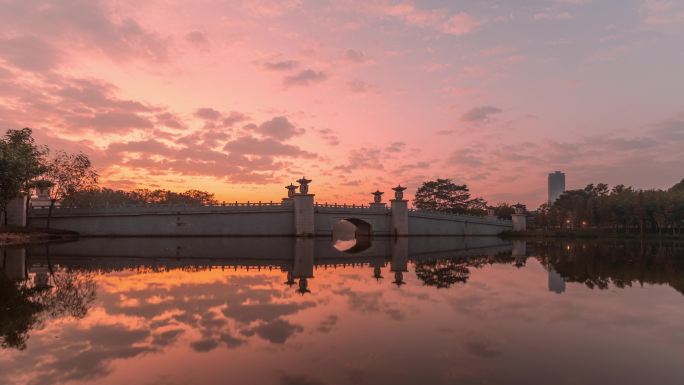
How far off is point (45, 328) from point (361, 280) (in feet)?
32.3

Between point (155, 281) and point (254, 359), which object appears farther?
point (155, 281)

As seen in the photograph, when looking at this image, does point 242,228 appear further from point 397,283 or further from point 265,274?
point 397,283

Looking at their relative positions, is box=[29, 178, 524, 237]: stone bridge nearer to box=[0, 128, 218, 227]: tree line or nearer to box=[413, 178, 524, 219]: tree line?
box=[0, 128, 218, 227]: tree line

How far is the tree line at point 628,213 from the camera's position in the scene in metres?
60.8

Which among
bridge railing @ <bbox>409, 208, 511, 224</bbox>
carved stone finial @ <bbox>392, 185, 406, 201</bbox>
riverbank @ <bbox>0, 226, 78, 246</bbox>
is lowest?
riverbank @ <bbox>0, 226, 78, 246</bbox>

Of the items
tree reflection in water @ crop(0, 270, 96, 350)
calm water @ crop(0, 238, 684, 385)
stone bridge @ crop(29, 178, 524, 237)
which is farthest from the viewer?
stone bridge @ crop(29, 178, 524, 237)

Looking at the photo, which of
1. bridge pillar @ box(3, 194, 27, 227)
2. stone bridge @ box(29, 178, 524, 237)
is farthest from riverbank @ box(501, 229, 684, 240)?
bridge pillar @ box(3, 194, 27, 227)

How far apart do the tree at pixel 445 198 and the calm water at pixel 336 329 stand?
192 ft

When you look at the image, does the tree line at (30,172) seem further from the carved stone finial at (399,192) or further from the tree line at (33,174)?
the carved stone finial at (399,192)

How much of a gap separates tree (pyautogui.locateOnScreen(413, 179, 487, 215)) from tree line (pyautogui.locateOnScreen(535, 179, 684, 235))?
40.7ft

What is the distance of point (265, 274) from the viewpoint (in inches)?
679

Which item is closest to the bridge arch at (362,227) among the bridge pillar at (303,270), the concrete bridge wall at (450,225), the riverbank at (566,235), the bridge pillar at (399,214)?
the bridge pillar at (399,214)

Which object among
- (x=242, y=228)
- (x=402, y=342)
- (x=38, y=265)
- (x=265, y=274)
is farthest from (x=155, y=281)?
(x=242, y=228)

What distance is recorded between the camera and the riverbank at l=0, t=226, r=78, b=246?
34.6 m
